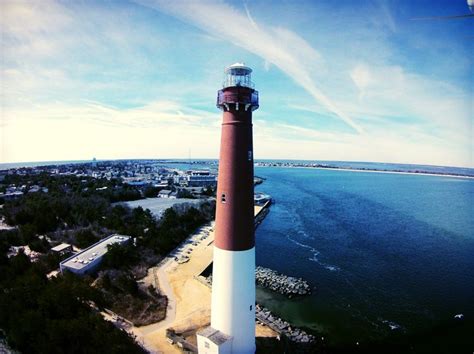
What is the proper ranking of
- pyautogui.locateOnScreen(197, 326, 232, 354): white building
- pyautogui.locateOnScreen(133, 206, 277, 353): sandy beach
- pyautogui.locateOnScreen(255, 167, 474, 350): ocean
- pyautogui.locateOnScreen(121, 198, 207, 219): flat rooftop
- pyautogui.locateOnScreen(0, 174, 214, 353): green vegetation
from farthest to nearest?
pyautogui.locateOnScreen(121, 198, 207, 219): flat rooftop
pyautogui.locateOnScreen(255, 167, 474, 350): ocean
pyautogui.locateOnScreen(133, 206, 277, 353): sandy beach
pyautogui.locateOnScreen(0, 174, 214, 353): green vegetation
pyautogui.locateOnScreen(197, 326, 232, 354): white building

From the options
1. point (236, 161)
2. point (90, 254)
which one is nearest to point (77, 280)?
point (90, 254)

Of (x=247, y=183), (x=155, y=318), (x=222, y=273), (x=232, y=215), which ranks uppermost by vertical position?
(x=247, y=183)

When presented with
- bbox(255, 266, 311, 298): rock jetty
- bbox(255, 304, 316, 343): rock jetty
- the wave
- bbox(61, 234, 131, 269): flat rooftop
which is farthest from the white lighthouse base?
the wave

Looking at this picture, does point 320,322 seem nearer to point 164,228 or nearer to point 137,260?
point 137,260

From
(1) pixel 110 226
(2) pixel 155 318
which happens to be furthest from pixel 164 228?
(2) pixel 155 318

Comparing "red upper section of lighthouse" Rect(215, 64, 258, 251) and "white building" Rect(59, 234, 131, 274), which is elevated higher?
"red upper section of lighthouse" Rect(215, 64, 258, 251)

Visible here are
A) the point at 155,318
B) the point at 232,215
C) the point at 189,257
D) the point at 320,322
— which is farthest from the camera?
the point at 189,257

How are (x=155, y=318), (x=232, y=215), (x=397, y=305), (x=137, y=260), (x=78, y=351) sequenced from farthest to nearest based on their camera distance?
(x=137, y=260) → (x=397, y=305) → (x=155, y=318) → (x=78, y=351) → (x=232, y=215)

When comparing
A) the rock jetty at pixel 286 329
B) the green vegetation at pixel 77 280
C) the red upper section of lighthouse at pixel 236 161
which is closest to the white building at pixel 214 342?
the green vegetation at pixel 77 280

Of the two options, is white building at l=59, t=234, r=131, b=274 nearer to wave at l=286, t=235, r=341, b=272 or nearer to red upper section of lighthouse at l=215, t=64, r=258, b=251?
red upper section of lighthouse at l=215, t=64, r=258, b=251
